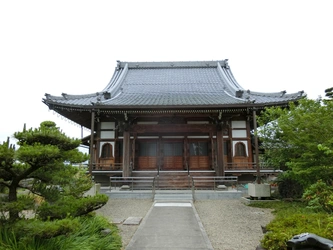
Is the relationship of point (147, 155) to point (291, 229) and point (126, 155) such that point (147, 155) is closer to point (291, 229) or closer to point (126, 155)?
point (126, 155)

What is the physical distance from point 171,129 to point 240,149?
4723 mm

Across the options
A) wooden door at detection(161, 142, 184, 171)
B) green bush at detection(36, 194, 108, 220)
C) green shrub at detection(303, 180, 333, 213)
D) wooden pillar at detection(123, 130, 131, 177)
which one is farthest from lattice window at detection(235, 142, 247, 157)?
green bush at detection(36, 194, 108, 220)

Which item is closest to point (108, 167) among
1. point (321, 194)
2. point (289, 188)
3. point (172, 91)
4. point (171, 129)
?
point (171, 129)

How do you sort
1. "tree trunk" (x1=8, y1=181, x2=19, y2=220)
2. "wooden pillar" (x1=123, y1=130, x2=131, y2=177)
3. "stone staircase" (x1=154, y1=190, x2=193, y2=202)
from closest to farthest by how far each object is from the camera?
"tree trunk" (x1=8, y1=181, x2=19, y2=220) → "stone staircase" (x1=154, y1=190, x2=193, y2=202) → "wooden pillar" (x1=123, y1=130, x2=131, y2=177)

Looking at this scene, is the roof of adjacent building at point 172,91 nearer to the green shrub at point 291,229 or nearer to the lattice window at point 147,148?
the lattice window at point 147,148

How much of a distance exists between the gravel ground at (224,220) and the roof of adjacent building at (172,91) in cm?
553

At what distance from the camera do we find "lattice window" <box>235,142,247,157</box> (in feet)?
49.3

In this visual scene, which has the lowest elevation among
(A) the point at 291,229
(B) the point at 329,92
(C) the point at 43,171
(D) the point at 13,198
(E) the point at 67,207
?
(A) the point at 291,229

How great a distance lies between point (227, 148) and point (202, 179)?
2.82 meters

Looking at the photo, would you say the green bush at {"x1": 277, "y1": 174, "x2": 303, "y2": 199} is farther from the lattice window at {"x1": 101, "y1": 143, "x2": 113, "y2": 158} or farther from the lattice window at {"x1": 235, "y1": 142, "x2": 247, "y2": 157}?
the lattice window at {"x1": 101, "y1": 143, "x2": 113, "y2": 158}

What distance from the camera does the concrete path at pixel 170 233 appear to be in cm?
468

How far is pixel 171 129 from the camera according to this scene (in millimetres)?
14398

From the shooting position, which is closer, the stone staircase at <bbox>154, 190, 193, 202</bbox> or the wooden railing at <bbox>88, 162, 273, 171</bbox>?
the stone staircase at <bbox>154, 190, 193, 202</bbox>

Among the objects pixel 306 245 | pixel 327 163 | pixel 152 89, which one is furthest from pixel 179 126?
pixel 306 245
